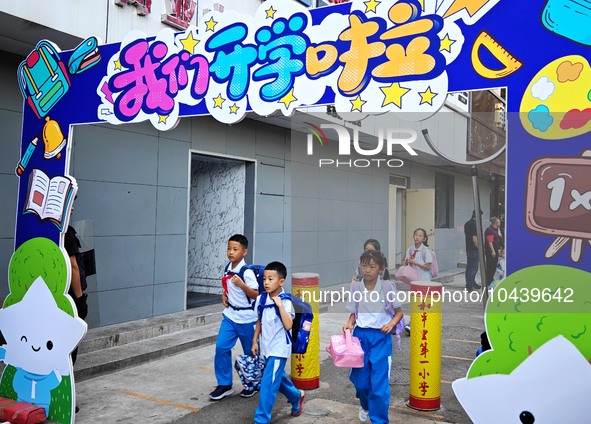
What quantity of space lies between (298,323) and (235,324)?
3.09 feet

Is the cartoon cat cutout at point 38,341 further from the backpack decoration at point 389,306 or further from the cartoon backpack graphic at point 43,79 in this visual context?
the backpack decoration at point 389,306

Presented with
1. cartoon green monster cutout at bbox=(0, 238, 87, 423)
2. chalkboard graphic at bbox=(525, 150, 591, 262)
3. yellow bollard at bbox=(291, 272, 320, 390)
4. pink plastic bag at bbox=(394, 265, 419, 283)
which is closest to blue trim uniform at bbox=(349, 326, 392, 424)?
yellow bollard at bbox=(291, 272, 320, 390)

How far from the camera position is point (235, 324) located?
18.8 ft

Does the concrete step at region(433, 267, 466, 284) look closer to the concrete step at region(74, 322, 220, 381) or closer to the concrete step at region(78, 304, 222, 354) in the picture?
the concrete step at region(78, 304, 222, 354)

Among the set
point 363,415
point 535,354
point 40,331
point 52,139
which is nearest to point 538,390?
point 535,354

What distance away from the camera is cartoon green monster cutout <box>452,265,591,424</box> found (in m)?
3.16

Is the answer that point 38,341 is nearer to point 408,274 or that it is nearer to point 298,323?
point 298,323

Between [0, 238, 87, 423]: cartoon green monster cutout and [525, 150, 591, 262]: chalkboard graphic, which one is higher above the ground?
[525, 150, 591, 262]: chalkboard graphic

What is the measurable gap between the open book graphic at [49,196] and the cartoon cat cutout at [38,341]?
0.64 metres

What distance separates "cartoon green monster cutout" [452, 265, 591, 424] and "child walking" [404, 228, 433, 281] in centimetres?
517

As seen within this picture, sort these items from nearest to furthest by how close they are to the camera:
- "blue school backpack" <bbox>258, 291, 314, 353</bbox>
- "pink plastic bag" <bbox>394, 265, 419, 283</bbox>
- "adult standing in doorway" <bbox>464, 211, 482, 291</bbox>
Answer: "blue school backpack" <bbox>258, 291, 314, 353</bbox>
"pink plastic bag" <bbox>394, 265, 419, 283</bbox>
"adult standing in doorway" <bbox>464, 211, 482, 291</bbox>

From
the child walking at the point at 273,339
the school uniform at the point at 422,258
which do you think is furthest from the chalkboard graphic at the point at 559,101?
the school uniform at the point at 422,258

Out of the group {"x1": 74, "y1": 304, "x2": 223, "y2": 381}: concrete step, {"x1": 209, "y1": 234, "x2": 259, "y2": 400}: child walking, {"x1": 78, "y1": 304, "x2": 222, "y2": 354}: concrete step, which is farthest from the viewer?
{"x1": 78, "y1": 304, "x2": 222, "y2": 354}: concrete step

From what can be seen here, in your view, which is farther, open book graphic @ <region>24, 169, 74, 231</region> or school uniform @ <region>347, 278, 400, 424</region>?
open book graphic @ <region>24, 169, 74, 231</region>
